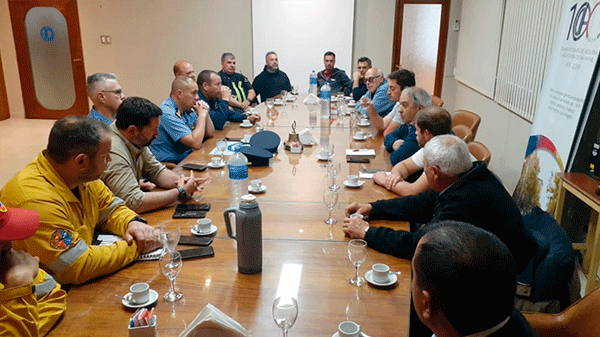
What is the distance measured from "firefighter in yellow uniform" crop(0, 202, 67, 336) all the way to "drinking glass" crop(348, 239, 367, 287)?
101 cm

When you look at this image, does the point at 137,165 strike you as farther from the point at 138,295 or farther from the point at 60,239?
Answer: the point at 138,295

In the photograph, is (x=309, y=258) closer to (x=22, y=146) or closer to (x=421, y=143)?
(x=421, y=143)

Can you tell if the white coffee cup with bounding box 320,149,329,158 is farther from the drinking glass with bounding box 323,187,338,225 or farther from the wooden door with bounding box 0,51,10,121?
the wooden door with bounding box 0,51,10,121

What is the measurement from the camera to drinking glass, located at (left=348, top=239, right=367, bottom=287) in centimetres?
177

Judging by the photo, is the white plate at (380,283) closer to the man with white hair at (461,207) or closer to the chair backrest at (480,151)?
the man with white hair at (461,207)

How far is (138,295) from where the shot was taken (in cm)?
164

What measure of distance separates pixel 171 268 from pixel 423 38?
7215 mm

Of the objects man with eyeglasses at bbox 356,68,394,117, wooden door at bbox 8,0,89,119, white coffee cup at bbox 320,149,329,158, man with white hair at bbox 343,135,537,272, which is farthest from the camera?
wooden door at bbox 8,0,89,119

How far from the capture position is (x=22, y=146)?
6.92m

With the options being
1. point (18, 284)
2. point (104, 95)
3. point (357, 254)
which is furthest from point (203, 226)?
point (104, 95)

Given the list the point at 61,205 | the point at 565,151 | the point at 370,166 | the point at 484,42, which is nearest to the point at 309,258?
the point at 61,205

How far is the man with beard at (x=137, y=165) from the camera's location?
2523 mm

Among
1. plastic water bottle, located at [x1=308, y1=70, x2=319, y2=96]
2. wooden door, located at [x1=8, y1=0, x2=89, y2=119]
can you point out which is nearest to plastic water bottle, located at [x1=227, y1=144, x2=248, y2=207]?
plastic water bottle, located at [x1=308, y1=70, x2=319, y2=96]

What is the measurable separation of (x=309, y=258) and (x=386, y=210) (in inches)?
24.3
